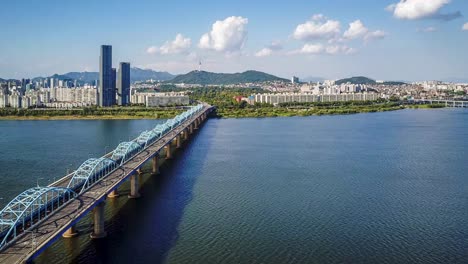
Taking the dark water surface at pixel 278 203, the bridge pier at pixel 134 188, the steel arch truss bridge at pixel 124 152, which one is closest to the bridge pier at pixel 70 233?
the dark water surface at pixel 278 203

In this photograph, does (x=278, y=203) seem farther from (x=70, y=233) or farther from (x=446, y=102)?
(x=446, y=102)

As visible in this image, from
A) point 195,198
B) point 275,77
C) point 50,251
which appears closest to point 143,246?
point 50,251

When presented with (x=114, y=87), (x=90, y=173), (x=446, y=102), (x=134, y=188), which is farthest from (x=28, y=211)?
(x=446, y=102)

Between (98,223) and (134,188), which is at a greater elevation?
(134,188)

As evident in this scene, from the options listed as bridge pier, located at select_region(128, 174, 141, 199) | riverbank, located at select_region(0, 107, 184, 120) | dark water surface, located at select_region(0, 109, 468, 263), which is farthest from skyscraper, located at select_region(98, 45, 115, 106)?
bridge pier, located at select_region(128, 174, 141, 199)

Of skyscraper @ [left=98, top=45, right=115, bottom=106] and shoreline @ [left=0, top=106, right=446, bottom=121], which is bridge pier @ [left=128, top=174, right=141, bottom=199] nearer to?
shoreline @ [left=0, top=106, right=446, bottom=121]

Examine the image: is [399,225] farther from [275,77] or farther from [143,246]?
[275,77]

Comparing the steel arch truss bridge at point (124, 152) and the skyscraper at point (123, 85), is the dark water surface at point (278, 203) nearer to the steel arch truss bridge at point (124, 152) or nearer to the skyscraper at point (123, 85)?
the steel arch truss bridge at point (124, 152)
